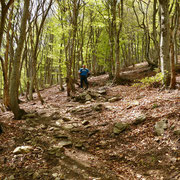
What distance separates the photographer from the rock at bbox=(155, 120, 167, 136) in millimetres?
4309

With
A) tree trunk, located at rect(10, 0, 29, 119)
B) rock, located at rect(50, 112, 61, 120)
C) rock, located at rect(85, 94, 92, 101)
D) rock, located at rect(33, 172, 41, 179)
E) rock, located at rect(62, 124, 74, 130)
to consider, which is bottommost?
rock, located at rect(62, 124, 74, 130)

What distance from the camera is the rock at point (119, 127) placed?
5129mm

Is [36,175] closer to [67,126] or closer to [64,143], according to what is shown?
[64,143]

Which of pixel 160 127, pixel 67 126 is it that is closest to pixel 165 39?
pixel 160 127

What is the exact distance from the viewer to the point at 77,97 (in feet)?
33.6

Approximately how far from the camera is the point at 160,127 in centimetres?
446

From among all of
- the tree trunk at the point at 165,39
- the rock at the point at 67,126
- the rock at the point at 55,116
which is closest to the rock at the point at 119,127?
the rock at the point at 67,126

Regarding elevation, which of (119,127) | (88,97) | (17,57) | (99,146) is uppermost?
(17,57)

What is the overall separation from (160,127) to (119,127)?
4.52 ft

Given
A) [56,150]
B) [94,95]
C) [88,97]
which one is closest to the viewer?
[56,150]

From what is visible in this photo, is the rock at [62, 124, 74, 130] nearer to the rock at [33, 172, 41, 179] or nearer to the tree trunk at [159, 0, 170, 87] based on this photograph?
the rock at [33, 172, 41, 179]

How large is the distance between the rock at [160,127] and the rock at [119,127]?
1.08 metres

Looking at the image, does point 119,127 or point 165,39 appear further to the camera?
point 165,39

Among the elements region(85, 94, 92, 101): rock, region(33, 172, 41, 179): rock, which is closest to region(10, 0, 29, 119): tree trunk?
region(33, 172, 41, 179): rock
